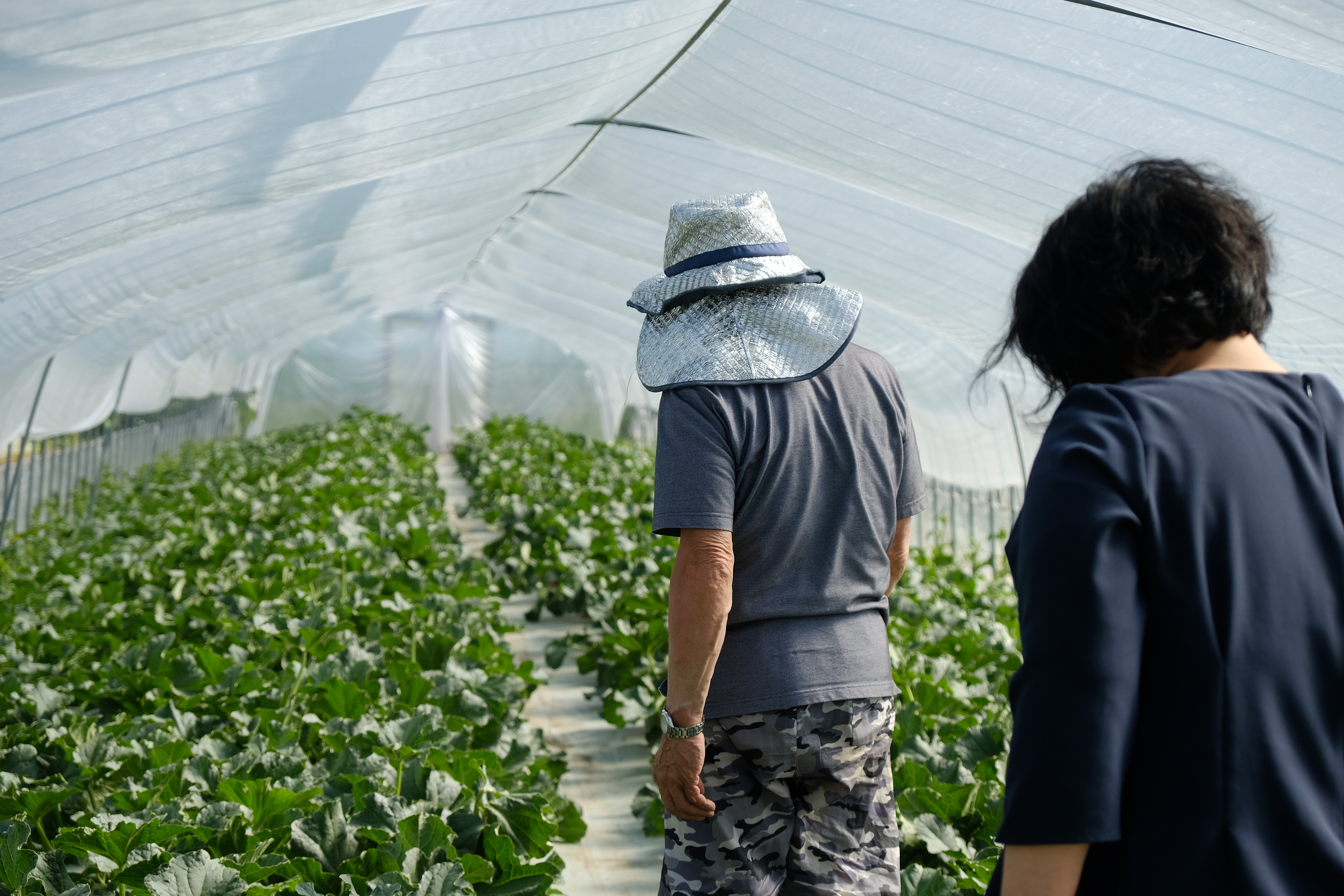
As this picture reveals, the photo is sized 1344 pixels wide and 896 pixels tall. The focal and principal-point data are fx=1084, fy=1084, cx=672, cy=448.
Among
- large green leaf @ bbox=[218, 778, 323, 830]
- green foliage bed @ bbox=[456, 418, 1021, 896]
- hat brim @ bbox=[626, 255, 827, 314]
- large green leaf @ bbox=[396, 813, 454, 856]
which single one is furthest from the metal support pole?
hat brim @ bbox=[626, 255, 827, 314]

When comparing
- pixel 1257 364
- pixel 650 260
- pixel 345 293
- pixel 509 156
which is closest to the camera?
pixel 1257 364

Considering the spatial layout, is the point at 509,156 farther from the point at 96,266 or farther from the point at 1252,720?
the point at 1252,720

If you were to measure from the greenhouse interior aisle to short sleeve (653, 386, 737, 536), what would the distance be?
177 cm

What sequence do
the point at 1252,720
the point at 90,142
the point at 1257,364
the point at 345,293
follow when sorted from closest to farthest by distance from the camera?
1. the point at 1252,720
2. the point at 1257,364
3. the point at 90,142
4. the point at 345,293

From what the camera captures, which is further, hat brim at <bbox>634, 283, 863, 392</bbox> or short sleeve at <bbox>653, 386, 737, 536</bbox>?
hat brim at <bbox>634, 283, 863, 392</bbox>

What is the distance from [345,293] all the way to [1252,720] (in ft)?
→ 41.1

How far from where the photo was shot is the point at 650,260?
9078 millimetres

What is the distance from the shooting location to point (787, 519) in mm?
1954

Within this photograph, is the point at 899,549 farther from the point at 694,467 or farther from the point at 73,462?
the point at 73,462

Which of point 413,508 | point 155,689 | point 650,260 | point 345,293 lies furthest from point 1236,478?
point 345,293

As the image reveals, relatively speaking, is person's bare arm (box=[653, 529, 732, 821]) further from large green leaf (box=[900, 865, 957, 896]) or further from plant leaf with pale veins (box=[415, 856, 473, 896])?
large green leaf (box=[900, 865, 957, 896])

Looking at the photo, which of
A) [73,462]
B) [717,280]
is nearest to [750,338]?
[717,280]

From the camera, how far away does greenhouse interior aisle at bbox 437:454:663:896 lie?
364 cm

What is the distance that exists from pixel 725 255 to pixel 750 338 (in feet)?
0.61
